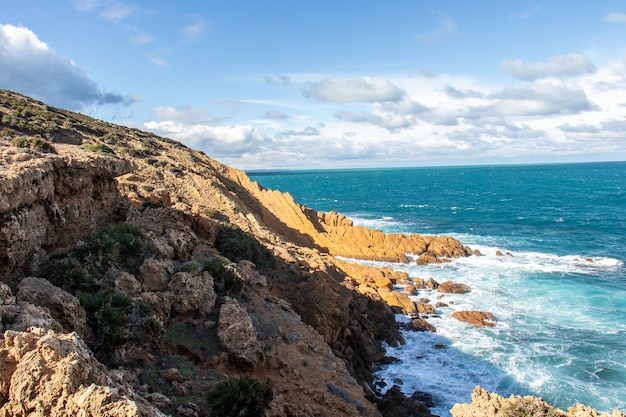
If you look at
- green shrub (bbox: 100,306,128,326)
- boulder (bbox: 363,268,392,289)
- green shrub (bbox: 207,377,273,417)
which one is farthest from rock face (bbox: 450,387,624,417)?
boulder (bbox: 363,268,392,289)

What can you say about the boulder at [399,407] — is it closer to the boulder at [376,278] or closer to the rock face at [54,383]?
the rock face at [54,383]

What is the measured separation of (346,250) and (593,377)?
2343 centimetres

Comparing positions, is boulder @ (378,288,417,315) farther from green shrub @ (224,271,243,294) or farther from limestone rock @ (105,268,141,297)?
limestone rock @ (105,268,141,297)

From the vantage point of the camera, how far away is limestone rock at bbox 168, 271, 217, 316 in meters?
11.3

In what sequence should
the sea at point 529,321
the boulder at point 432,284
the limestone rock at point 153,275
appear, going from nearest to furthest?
the limestone rock at point 153,275 < the sea at point 529,321 < the boulder at point 432,284

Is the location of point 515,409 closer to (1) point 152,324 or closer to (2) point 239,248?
(1) point 152,324

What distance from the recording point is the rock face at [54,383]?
514 centimetres

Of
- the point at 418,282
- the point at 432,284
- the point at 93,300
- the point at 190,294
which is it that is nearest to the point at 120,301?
the point at 93,300

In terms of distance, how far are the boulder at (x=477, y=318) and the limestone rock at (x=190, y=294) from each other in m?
18.9

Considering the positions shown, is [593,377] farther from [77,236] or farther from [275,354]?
[77,236]

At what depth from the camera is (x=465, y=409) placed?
370 inches

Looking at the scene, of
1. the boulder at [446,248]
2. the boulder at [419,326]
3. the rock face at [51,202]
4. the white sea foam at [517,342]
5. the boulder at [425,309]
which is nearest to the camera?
the rock face at [51,202]

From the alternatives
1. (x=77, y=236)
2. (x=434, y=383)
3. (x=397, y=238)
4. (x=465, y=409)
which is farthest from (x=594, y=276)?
(x=77, y=236)

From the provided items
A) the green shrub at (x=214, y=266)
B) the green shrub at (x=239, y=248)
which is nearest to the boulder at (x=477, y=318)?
the green shrub at (x=239, y=248)
